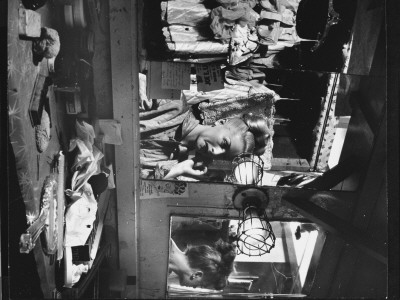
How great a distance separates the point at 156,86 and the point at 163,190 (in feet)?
1.88

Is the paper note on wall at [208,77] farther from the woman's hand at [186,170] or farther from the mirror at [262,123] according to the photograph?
the woman's hand at [186,170]

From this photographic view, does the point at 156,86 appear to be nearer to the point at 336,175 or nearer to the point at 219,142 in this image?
the point at 219,142

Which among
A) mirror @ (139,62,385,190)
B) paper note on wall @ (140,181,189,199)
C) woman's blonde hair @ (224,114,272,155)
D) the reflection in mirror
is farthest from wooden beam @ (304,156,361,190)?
paper note on wall @ (140,181,189,199)

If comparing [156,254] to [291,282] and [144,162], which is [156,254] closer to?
[144,162]

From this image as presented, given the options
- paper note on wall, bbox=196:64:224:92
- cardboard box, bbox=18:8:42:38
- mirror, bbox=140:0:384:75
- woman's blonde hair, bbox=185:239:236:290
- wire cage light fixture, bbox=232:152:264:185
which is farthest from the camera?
woman's blonde hair, bbox=185:239:236:290

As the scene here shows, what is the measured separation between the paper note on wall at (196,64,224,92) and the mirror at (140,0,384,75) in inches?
1.3

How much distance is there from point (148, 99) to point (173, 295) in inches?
38.3

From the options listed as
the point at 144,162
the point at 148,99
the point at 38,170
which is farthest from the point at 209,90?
the point at 38,170

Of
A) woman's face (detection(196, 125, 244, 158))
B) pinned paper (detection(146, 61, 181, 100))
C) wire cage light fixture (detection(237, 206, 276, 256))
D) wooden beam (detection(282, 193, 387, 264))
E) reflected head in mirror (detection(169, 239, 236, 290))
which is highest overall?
pinned paper (detection(146, 61, 181, 100))

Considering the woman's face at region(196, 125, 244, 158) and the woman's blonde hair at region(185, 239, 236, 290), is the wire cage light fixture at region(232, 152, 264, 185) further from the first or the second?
the woman's blonde hair at region(185, 239, 236, 290)

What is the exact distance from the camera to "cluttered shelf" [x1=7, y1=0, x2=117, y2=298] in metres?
1.48

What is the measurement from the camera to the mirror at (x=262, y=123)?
2062 mm

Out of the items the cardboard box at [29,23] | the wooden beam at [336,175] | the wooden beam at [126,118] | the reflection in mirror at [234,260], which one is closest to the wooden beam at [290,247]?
the reflection in mirror at [234,260]

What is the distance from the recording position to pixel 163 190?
228cm
